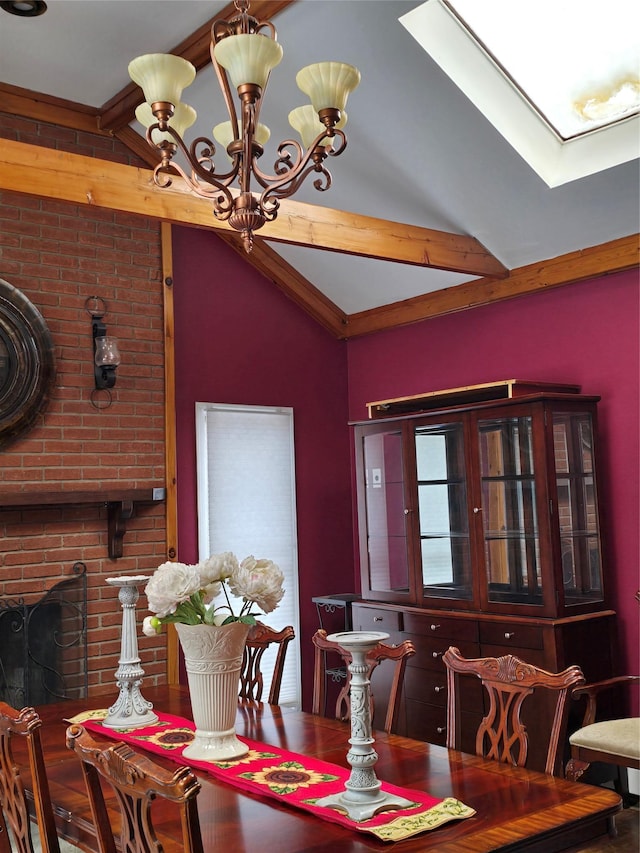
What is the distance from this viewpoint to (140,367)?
4727 mm

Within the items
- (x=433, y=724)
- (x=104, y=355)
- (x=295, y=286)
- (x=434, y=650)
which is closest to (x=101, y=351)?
(x=104, y=355)

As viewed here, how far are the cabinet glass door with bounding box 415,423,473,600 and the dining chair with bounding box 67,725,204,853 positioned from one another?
299 centimetres

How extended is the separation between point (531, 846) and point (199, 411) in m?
3.62

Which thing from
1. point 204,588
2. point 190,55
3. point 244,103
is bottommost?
point 204,588

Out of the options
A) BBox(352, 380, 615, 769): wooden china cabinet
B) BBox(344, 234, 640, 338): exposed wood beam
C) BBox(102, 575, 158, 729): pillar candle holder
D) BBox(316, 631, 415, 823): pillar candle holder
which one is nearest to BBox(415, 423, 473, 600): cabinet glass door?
BBox(352, 380, 615, 769): wooden china cabinet

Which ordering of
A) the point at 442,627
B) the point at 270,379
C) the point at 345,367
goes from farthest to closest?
the point at 345,367 < the point at 270,379 < the point at 442,627

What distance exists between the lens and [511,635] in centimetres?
414

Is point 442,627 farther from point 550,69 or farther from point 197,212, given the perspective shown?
point 550,69

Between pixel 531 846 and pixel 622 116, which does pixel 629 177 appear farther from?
pixel 531 846

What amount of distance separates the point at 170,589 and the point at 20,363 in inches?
90.8

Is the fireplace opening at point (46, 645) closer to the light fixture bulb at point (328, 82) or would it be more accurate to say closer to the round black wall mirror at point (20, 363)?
the round black wall mirror at point (20, 363)

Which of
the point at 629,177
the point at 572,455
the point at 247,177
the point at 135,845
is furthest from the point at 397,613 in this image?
the point at 135,845

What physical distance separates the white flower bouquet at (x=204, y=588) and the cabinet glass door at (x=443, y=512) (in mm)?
2205

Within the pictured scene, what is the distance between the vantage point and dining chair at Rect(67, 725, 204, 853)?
1400mm
